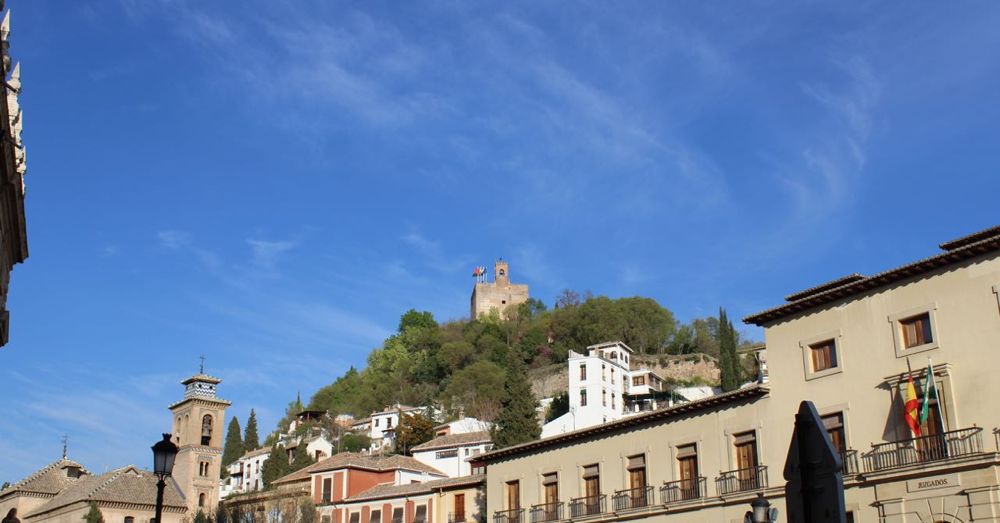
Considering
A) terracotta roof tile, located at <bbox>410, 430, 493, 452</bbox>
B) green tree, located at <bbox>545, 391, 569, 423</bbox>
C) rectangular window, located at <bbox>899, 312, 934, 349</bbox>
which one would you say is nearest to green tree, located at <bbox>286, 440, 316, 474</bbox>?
terracotta roof tile, located at <bbox>410, 430, 493, 452</bbox>

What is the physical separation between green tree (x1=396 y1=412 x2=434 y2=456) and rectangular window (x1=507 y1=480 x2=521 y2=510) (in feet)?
161

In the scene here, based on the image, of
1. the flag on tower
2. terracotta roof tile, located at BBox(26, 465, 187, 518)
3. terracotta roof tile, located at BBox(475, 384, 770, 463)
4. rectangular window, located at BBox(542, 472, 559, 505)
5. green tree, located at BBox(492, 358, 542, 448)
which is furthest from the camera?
terracotta roof tile, located at BBox(26, 465, 187, 518)

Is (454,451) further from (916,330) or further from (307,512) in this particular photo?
(916,330)

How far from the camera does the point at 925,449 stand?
89.2ft

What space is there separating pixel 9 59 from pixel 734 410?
24993 mm

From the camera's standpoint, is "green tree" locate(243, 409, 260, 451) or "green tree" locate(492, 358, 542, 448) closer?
"green tree" locate(492, 358, 542, 448)

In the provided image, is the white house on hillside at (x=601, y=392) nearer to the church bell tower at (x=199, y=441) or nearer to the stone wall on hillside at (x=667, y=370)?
the stone wall on hillside at (x=667, y=370)

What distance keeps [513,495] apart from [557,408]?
5606cm

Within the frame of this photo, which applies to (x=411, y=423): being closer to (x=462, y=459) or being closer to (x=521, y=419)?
(x=462, y=459)

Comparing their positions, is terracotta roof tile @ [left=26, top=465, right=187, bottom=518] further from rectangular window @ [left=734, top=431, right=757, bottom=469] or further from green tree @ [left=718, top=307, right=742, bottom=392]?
rectangular window @ [left=734, top=431, right=757, bottom=469]

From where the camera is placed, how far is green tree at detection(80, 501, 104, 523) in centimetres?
6619

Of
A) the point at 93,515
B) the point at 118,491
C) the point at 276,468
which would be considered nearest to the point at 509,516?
the point at 93,515

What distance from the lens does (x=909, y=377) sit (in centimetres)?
→ 2817

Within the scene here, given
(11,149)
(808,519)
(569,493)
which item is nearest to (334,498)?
(569,493)
